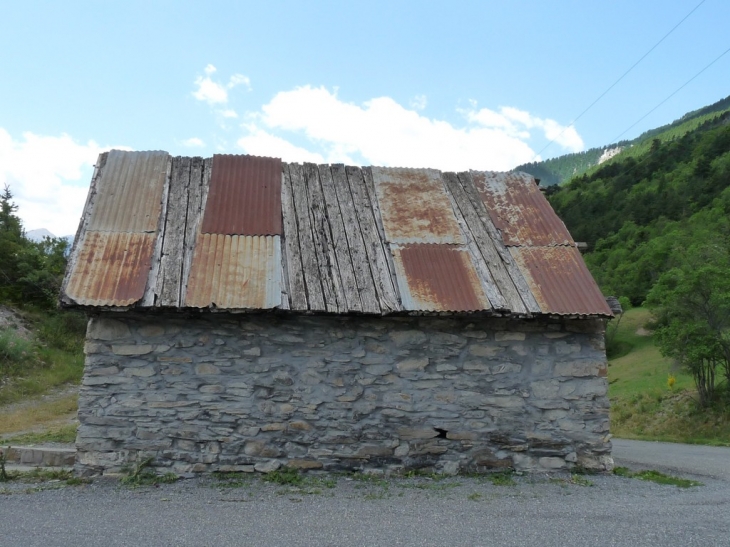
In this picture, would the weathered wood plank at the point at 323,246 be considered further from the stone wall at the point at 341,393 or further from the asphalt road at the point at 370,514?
the asphalt road at the point at 370,514

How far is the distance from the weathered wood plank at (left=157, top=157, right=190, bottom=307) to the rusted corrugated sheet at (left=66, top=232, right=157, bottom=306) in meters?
0.18

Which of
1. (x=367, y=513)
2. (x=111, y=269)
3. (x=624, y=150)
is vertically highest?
(x=624, y=150)

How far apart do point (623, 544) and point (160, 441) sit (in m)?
4.42

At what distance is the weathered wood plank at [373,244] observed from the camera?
632cm

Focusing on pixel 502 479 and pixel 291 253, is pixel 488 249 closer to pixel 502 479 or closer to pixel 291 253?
pixel 291 253

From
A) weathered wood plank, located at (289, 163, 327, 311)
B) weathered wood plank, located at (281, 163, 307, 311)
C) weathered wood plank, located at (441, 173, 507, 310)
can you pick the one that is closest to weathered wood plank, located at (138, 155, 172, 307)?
weathered wood plank, located at (281, 163, 307, 311)

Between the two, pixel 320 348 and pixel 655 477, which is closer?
pixel 320 348

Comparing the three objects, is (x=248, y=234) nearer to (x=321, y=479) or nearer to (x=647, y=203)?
(x=321, y=479)

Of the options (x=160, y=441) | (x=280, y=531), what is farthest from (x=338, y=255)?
(x=280, y=531)

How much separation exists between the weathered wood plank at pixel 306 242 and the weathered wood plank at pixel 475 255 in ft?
6.16

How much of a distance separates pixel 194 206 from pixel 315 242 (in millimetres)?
1639

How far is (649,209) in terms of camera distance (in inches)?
2192

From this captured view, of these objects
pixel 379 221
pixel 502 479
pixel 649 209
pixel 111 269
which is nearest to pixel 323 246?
pixel 379 221

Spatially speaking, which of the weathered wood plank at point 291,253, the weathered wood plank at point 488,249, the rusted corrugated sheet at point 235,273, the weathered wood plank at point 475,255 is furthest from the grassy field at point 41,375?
the weathered wood plank at point 488,249
